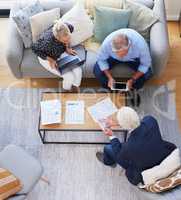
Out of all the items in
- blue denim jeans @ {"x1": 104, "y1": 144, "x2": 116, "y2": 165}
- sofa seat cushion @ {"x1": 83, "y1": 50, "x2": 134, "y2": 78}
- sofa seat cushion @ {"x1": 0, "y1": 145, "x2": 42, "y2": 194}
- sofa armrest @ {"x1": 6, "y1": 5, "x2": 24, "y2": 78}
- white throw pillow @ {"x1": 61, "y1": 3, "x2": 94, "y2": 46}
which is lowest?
blue denim jeans @ {"x1": 104, "y1": 144, "x2": 116, "y2": 165}

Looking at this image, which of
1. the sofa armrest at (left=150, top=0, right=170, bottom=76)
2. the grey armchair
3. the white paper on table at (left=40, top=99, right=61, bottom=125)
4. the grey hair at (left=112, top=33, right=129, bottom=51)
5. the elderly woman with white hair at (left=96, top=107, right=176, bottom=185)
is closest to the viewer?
the elderly woman with white hair at (left=96, top=107, right=176, bottom=185)

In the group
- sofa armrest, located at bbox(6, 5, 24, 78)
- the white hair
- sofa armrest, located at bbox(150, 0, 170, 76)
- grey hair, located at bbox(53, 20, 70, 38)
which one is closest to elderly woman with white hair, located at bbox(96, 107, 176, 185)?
the white hair

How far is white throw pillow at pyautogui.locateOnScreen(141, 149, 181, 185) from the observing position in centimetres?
271

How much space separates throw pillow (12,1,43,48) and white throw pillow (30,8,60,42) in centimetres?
5

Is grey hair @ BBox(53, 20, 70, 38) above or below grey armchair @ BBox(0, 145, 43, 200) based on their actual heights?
above

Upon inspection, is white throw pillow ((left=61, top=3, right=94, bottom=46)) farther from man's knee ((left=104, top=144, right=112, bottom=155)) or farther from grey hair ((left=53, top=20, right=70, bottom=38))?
man's knee ((left=104, top=144, right=112, bottom=155))

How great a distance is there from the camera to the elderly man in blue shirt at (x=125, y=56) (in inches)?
126

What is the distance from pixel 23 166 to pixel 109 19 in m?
1.67

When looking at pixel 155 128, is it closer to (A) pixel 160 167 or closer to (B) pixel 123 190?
(A) pixel 160 167

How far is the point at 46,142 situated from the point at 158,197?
136cm

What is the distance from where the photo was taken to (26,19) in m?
Answer: 3.62

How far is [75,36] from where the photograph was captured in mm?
3707

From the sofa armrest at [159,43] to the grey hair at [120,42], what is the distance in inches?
16.7

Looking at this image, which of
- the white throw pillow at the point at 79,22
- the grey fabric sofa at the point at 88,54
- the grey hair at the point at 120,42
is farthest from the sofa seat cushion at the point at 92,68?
the grey hair at the point at 120,42
